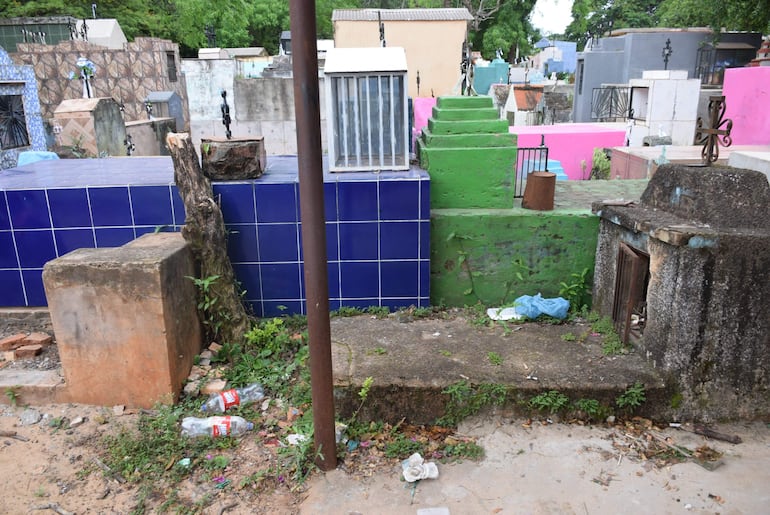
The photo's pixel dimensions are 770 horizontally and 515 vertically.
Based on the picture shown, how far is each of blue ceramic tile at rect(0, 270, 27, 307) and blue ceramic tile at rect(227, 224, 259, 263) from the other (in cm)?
190

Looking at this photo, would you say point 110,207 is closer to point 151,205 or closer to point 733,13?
point 151,205

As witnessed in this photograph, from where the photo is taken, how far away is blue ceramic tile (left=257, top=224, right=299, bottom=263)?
4840 mm

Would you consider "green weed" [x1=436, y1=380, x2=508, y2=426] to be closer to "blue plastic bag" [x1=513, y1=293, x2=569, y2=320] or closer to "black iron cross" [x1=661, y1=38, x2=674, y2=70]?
"blue plastic bag" [x1=513, y1=293, x2=569, y2=320]

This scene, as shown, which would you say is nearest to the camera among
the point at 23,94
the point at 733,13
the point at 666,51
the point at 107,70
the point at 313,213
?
the point at 313,213

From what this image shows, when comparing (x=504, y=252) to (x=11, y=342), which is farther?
(x=504, y=252)

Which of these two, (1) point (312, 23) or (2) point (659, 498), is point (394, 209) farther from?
(2) point (659, 498)

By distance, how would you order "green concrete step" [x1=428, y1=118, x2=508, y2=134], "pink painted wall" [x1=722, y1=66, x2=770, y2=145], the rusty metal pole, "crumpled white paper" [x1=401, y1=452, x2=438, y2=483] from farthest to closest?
1. "pink painted wall" [x1=722, y1=66, x2=770, y2=145]
2. "green concrete step" [x1=428, y1=118, x2=508, y2=134]
3. "crumpled white paper" [x1=401, y1=452, x2=438, y2=483]
4. the rusty metal pole

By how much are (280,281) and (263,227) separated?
518 millimetres

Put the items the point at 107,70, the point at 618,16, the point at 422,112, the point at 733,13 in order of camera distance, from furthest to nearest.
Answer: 1. the point at 618,16
2. the point at 107,70
3. the point at 733,13
4. the point at 422,112

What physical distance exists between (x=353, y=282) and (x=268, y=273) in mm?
768

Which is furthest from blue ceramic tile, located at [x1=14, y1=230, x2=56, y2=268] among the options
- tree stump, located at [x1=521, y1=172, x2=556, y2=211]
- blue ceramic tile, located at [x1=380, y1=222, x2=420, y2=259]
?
tree stump, located at [x1=521, y1=172, x2=556, y2=211]

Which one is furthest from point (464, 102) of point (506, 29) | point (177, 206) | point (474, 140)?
point (506, 29)

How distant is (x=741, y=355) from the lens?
3.86 m

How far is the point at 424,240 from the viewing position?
4.86 metres
